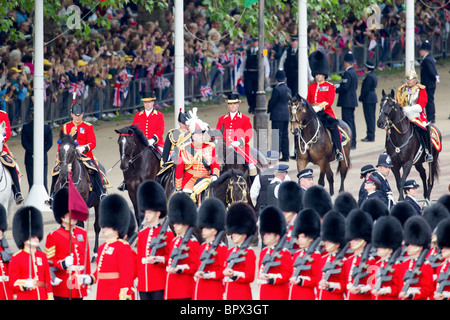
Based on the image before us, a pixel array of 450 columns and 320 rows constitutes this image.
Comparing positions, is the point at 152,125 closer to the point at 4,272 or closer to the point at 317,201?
the point at 317,201

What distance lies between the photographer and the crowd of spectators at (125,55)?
2723 cm

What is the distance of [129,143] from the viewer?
20531 millimetres

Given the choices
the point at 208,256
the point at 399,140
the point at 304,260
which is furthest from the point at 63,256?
the point at 399,140

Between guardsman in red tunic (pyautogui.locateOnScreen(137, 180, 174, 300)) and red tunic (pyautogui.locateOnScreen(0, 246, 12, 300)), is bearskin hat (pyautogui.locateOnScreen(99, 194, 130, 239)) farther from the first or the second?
red tunic (pyautogui.locateOnScreen(0, 246, 12, 300))

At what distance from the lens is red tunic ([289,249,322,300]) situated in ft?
45.8

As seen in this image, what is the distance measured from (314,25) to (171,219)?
18.8 m

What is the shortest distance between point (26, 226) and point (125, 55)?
15.7m

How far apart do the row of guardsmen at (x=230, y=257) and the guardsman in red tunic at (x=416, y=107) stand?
799 centimetres

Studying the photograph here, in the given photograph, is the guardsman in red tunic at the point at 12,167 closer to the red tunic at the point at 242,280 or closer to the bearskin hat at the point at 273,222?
the bearskin hat at the point at 273,222

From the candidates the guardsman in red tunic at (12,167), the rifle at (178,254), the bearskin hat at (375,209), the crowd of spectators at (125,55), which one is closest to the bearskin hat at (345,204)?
the bearskin hat at (375,209)

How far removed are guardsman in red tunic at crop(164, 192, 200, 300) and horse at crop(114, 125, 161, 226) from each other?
5.84 metres
